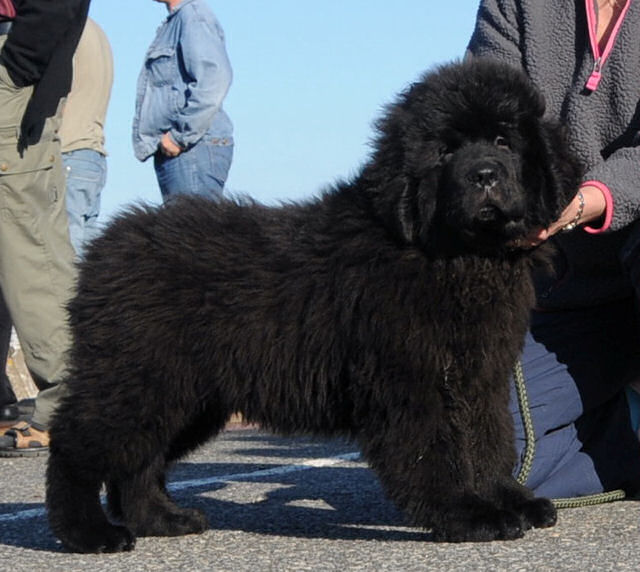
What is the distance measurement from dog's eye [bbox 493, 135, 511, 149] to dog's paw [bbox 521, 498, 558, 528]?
109cm

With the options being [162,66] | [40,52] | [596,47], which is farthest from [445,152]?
[162,66]

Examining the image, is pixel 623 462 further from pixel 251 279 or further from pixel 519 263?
pixel 251 279

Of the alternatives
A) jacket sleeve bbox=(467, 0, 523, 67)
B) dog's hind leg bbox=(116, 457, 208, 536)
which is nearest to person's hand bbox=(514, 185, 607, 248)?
jacket sleeve bbox=(467, 0, 523, 67)

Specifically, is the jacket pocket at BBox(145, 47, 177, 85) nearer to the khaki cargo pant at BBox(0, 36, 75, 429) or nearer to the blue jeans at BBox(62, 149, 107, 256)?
the blue jeans at BBox(62, 149, 107, 256)

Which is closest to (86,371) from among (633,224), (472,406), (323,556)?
(323,556)

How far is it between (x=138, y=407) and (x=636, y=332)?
1.99 m

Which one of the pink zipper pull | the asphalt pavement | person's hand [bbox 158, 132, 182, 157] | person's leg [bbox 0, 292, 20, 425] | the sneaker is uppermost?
person's hand [bbox 158, 132, 182, 157]

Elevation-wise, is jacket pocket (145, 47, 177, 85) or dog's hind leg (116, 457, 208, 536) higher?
jacket pocket (145, 47, 177, 85)

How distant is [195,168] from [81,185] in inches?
25.6

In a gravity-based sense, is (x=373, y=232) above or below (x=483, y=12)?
below

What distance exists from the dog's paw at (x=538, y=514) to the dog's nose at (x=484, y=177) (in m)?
1.01

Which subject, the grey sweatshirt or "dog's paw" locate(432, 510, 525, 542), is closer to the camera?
"dog's paw" locate(432, 510, 525, 542)

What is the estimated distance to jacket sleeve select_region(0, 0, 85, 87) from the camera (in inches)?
230

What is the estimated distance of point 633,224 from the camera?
4633mm
